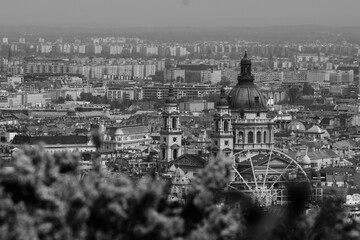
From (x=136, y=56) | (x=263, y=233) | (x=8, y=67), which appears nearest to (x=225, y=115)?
(x=263, y=233)

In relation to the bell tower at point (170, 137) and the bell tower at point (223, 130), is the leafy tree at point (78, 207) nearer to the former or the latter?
the bell tower at point (223, 130)

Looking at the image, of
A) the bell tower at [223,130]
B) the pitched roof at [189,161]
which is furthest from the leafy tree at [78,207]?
the bell tower at [223,130]

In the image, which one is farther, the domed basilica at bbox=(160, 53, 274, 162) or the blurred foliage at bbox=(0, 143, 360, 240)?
the domed basilica at bbox=(160, 53, 274, 162)

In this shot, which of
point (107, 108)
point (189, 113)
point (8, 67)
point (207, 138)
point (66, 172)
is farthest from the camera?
point (8, 67)

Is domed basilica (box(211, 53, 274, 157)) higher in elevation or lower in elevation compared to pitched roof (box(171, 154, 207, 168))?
higher

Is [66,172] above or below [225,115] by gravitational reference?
above

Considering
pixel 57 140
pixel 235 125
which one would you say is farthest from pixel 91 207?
pixel 57 140

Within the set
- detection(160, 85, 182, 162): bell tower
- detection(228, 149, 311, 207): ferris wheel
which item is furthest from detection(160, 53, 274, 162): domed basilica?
detection(228, 149, 311, 207): ferris wheel

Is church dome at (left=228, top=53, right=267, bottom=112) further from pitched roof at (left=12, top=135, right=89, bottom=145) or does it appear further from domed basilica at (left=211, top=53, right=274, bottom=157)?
pitched roof at (left=12, top=135, right=89, bottom=145)

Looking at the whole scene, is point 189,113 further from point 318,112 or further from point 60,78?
point 60,78
